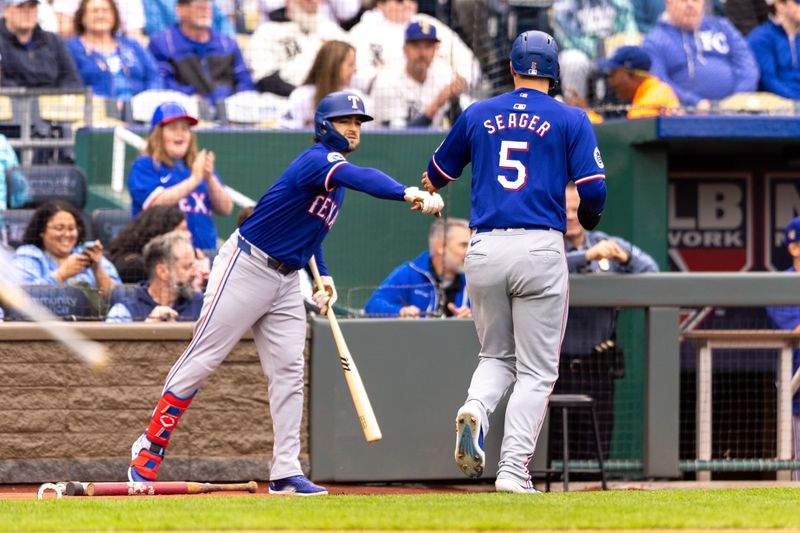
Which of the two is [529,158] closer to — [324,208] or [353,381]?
[324,208]

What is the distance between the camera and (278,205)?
21.0ft

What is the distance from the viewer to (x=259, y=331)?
6637mm

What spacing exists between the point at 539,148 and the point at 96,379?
10.4 feet

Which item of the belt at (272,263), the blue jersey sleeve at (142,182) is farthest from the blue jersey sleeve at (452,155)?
the blue jersey sleeve at (142,182)

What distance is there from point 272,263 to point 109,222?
8.44 ft

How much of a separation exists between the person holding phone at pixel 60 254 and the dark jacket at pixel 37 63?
162 cm

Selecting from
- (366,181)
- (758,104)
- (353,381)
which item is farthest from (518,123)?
(758,104)

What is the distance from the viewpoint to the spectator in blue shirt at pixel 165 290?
7.80 metres

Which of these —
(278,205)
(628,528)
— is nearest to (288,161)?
(278,205)

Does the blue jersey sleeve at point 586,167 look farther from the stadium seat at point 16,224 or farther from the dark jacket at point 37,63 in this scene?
the dark jacket at point 37,63

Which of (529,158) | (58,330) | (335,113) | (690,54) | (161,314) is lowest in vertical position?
(58,330)

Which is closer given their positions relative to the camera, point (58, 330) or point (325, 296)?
point (325, 296)

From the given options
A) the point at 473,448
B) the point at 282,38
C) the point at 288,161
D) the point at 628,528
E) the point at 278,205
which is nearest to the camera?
the point at 628,528

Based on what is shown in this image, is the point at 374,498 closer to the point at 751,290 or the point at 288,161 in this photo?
the point at 751,290
